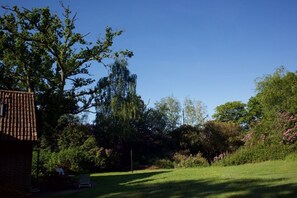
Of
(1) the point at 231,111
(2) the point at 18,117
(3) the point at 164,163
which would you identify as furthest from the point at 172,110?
(2) the point at 18,117

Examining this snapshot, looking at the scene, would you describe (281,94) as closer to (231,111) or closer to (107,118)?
(107,118)

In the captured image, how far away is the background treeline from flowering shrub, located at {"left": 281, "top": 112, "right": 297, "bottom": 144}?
7 centimetres

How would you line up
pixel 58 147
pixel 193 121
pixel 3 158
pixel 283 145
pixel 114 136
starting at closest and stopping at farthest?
1. pixel 3 158
2. pixel 283 145
3. pixel 58 147
4. pixel 114 136
5. pixel 193 121

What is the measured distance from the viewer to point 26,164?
47.2ft

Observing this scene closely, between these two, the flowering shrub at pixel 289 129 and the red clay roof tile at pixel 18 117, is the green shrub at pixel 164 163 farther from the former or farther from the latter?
the red clay roof tile at pixel 18 117

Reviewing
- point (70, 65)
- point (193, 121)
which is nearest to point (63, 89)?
point (70, 65)

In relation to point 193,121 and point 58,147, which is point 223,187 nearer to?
point 58,147

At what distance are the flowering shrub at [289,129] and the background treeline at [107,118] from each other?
7 cm

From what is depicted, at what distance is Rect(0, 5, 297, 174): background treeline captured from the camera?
2419cm

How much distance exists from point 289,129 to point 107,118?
19776 millimetres

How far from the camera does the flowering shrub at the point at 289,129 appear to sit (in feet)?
81.2

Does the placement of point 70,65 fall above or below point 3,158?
above

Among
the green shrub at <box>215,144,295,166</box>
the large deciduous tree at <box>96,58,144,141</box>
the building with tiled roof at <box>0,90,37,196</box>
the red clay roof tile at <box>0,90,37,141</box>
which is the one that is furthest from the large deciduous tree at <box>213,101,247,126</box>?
the building with tiled roof at <box>0,90,37,196</box>

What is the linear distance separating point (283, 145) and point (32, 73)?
65.7ft
